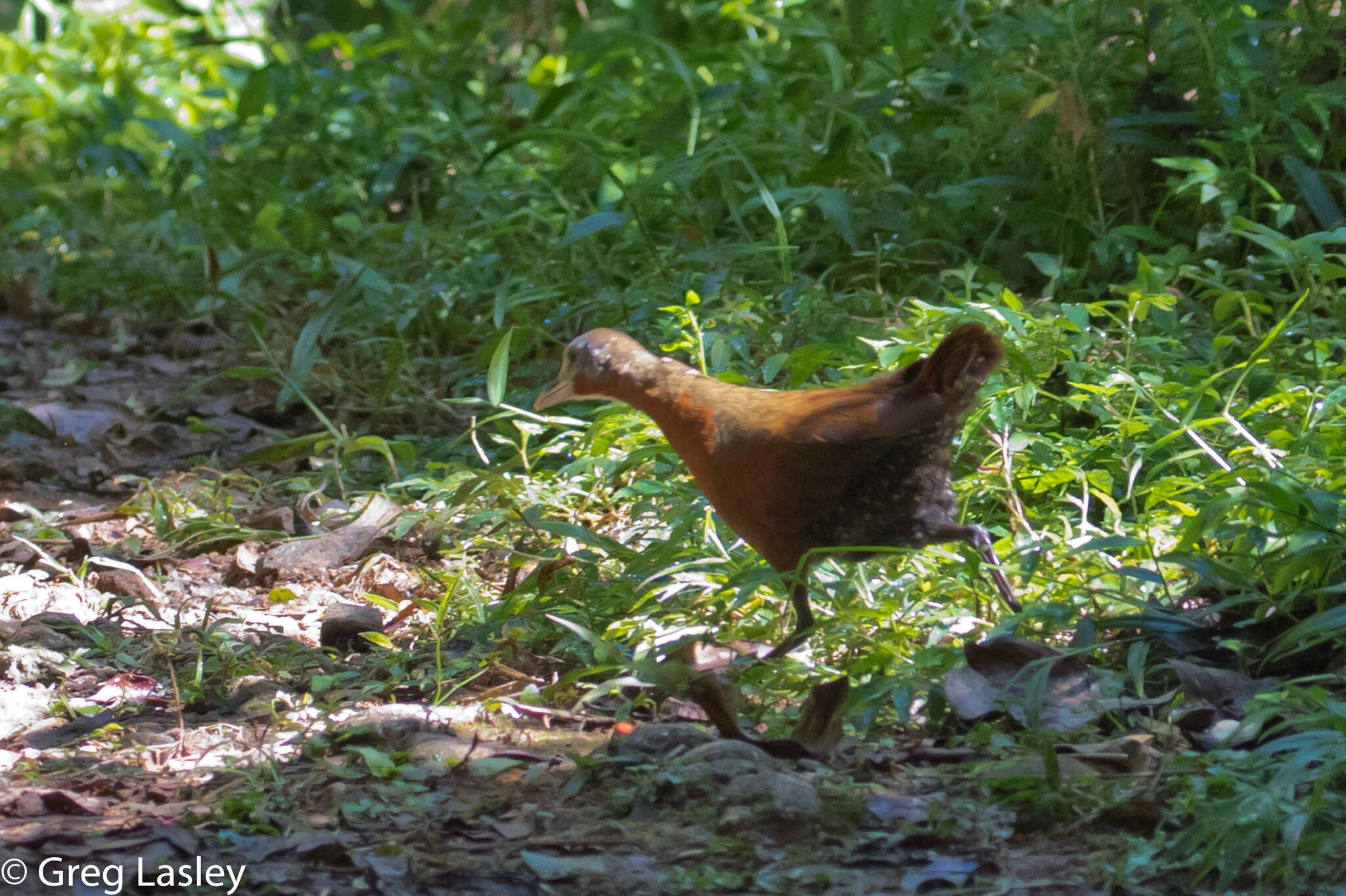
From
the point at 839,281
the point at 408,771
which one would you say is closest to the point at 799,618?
the point at 408,771

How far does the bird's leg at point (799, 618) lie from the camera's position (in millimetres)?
2584

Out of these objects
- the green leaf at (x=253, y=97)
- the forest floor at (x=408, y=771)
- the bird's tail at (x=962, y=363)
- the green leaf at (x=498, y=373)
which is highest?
the bird's tail at (x=962, y=363)

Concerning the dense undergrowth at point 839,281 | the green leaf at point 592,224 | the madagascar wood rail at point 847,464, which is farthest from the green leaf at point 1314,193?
the green leaf at point 592,224

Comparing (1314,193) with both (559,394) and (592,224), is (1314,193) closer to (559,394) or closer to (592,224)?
(592,224)

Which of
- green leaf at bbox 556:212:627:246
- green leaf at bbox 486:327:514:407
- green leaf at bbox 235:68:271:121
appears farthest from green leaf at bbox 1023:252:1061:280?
green leaf at bbox 235:68:271:121

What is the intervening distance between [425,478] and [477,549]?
384mm

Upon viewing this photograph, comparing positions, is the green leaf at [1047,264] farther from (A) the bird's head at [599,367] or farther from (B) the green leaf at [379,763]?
(B) the green leaf at [379,763]

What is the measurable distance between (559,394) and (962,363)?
1134 mm

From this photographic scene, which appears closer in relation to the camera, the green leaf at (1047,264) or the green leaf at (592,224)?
the green leaf at (1047,264)

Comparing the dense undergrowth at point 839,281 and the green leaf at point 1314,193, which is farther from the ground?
the green leaf at point 1314,193

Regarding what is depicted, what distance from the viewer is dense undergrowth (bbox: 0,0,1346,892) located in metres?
2.59

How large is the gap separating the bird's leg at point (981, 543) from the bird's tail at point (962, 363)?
0.28 m

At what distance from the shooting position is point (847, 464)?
259cm

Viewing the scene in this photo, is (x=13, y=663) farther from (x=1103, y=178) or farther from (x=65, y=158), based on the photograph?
(x=65, y=158)
